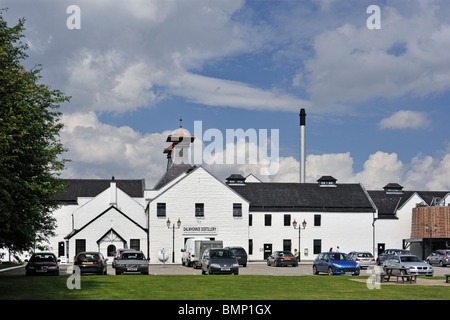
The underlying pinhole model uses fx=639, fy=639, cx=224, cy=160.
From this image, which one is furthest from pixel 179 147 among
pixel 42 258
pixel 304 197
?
pixel 42 258

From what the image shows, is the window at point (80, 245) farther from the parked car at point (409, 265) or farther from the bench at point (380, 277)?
the bench at point (380, 277)

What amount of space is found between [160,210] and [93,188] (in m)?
20.2

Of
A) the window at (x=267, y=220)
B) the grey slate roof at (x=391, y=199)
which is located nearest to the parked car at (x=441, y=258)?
the grey slate roof at (x=391, y=199)

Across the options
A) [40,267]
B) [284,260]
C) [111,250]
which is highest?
[40,267]

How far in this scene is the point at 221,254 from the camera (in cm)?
3859

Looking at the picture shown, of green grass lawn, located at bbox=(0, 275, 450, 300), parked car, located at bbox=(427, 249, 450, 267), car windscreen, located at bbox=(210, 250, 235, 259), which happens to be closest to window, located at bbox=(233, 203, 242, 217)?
parked car, located at bbox=(427, 249, 450, 267)

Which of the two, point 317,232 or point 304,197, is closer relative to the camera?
point 317,232

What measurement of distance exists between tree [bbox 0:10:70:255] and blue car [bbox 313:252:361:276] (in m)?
16.6

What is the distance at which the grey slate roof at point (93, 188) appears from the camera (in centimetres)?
8744

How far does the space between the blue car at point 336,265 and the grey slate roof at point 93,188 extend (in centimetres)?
5377

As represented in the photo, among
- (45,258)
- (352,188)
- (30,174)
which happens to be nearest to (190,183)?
(352,188)

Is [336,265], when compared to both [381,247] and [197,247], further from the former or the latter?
[381,247]

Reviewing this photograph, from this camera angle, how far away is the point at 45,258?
1585 inches

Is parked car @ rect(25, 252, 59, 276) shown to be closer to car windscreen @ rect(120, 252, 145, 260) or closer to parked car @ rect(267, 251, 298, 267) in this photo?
car windscreen @ rect(120, 252, 145, 260)
